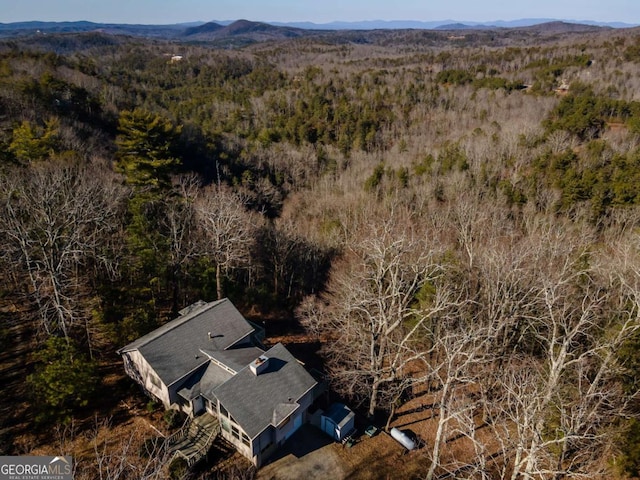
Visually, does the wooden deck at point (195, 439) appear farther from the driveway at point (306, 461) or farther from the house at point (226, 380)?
the driveway at point (306, 461)

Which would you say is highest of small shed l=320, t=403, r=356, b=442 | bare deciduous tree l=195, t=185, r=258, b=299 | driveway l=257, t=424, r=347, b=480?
bare deciduous tree l=195, t=185, r=258, b=299

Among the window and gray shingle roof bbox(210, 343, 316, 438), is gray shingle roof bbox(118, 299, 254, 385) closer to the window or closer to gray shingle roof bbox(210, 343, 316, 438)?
gray shingle roof bbox(210, 343, 316, 438)

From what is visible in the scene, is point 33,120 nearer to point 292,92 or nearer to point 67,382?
point 67,382

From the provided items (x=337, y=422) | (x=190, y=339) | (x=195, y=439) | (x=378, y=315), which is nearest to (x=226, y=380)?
(x=195, y=439)

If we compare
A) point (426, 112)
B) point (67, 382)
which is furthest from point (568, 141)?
point (67, 382)

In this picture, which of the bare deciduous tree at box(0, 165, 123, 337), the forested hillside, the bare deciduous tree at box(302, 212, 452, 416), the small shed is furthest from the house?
the bare deciduous tree at box(0, 165, 123, 337)
